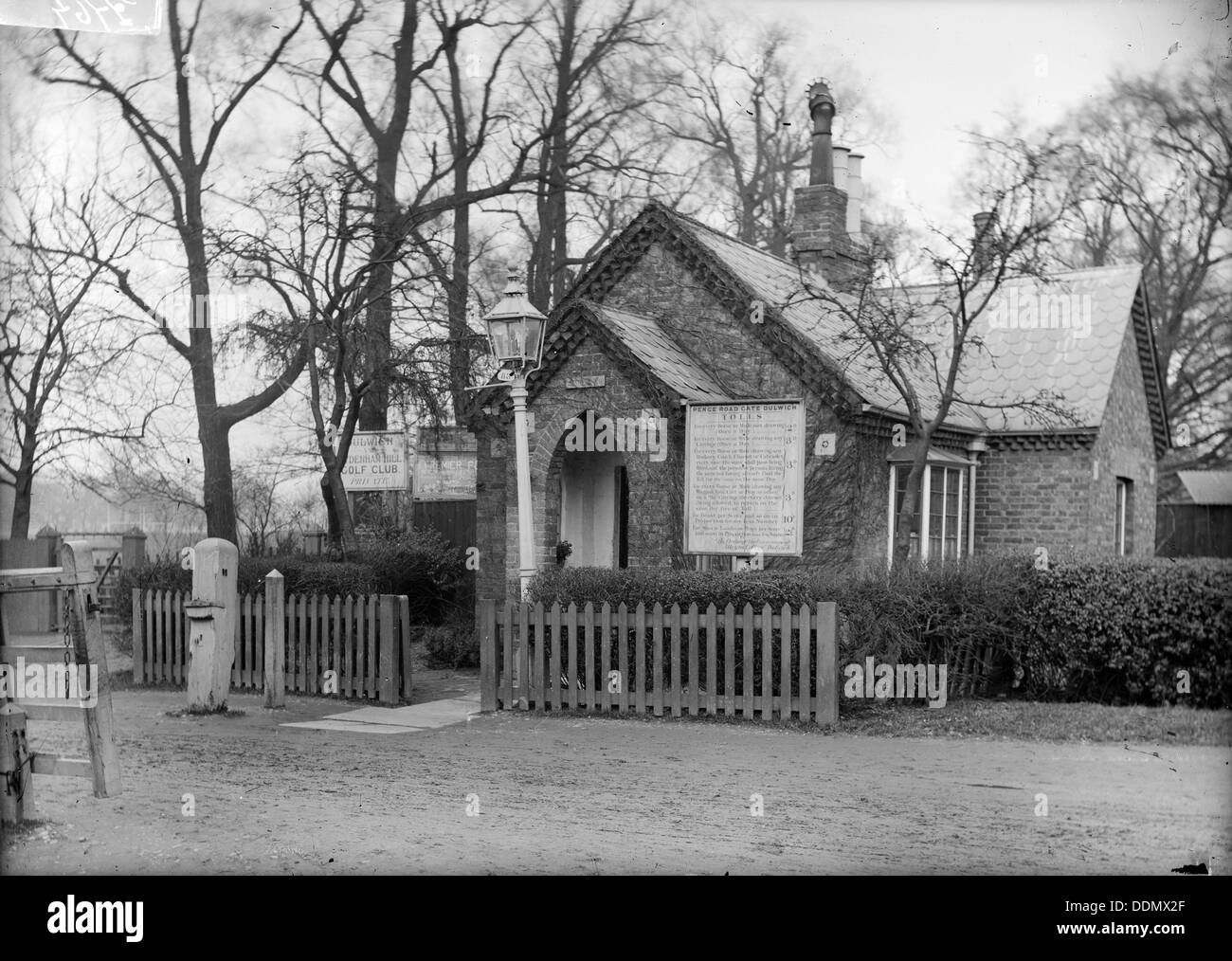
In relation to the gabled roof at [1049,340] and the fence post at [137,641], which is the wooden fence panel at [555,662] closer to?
the fence post at [137,641]

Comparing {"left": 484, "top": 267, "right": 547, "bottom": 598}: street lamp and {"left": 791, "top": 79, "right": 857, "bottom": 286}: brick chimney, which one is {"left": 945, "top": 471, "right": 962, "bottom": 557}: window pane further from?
{"left": 484, "top": 267, "right": 547, "bottom": 598}: street lamp

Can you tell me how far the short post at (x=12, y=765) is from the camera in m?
7.30

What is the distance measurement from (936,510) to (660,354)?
5.17 m

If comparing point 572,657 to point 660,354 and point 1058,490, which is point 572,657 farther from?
point 1058,490

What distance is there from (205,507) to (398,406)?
3.44 meters

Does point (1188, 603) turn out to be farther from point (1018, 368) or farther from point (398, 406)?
point (398, 406)

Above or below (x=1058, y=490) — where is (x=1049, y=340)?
above

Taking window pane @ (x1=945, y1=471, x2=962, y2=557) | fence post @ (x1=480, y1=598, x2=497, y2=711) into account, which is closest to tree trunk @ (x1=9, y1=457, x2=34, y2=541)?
fence post @ (x1=480, y1=598, x2=497, y2=711)

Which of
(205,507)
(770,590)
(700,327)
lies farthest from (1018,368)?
(205,507)

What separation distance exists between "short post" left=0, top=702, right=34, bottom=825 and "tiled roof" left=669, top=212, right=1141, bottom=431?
12.9 metres

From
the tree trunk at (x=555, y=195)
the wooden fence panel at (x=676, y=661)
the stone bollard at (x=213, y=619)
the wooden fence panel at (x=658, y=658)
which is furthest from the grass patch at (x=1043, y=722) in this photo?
the tree trunk at (x=555, y=195)

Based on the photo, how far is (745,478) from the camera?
1564 centimetres

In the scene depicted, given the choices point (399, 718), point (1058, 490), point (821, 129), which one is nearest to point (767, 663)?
point (399, 718)

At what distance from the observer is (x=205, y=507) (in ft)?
65.2
